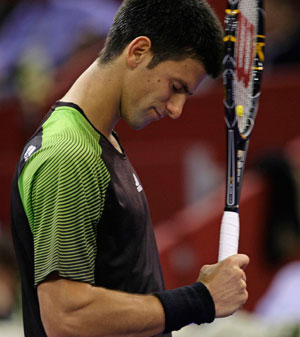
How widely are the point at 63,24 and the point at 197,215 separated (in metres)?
3.67

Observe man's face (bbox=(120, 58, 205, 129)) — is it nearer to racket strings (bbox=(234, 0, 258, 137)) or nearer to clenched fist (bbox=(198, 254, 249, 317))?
racket strings (bbox=(234, 0, 258, 137))

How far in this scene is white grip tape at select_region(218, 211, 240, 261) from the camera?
2.40m

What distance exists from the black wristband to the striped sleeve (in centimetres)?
23

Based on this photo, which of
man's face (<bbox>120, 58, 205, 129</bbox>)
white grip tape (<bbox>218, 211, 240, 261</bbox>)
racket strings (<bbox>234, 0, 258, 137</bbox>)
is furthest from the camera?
racket strings (<bbox>234, 0, 258, 137</bbox>)

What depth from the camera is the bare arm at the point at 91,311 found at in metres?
2.02

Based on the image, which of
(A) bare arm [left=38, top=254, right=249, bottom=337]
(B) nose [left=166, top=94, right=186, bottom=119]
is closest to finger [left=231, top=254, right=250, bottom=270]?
(A) bare arm [left=38, top=254, right=249, bottom=337]

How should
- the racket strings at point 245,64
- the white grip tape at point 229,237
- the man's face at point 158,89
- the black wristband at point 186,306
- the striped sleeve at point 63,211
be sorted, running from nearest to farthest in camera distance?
the striped sleeve at point 63,211 < the black wristband at point 186,306 < the man's face at point 158,89 < the white grip tape at point 229,237 < the racket strings at point 245,64

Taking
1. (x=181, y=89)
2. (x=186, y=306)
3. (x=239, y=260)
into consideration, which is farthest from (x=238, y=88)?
(x=186, y=306)

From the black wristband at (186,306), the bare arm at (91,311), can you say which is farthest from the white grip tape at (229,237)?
the bare arm at (91,311)

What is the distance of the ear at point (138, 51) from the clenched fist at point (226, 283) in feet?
2.05

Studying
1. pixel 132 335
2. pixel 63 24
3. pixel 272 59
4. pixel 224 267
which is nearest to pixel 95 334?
pixel 132 335

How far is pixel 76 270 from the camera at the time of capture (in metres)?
2.04

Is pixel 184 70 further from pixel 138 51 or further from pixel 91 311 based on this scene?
pixel 91 311

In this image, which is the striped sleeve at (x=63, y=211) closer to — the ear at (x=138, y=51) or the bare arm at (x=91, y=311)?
the bare arm at (x=91, y=311)
